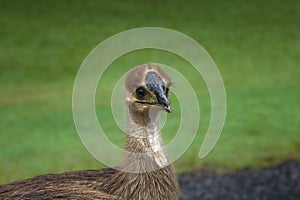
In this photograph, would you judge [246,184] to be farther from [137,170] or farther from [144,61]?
[144,61]

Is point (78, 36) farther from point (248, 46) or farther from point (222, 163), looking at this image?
point (222, 163)

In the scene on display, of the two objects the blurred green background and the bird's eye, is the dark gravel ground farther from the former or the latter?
the bird's eye

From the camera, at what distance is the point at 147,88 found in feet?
16.3

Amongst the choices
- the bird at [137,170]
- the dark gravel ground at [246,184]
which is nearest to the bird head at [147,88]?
the bird at [137,170]

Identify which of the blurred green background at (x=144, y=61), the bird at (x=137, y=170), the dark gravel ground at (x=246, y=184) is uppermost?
the blurred green background at (x=144, y=61)

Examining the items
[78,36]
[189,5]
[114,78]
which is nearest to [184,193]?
[114,78]

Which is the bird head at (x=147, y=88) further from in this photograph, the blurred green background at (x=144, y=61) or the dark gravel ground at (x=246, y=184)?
the blurred green background at (x=144, y=61)

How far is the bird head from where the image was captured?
4914 millimetres

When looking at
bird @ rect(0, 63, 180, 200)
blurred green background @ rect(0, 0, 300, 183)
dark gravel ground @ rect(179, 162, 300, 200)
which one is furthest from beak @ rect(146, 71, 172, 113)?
blurred green background @ rect(0, 0, 300, 183)

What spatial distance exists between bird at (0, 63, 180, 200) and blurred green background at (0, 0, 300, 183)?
14.2ft

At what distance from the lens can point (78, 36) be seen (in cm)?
1689

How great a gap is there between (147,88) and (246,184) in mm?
4563

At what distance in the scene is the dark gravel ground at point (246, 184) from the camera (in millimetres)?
8836

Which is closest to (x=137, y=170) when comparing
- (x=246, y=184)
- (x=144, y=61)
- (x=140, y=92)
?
(x=140, y=92)
